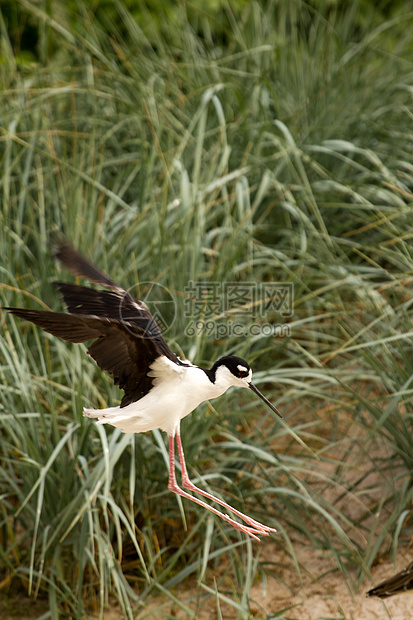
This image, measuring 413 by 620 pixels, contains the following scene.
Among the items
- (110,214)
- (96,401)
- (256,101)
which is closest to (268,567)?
(96,401)

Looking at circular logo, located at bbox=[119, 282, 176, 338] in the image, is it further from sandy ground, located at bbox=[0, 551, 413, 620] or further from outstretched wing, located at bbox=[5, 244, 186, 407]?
sandy ground, located at bbox=[0, 551, 413, 620]

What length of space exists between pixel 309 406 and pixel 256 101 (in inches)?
54.6

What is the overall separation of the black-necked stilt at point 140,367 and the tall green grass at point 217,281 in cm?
85

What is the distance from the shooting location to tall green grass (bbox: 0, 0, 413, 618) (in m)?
2.44

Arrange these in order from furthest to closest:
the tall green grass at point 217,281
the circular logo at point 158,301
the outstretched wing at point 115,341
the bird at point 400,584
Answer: the circular logo at point 158,301
the tall green grass at point 217,281
the bird at point 400,584
the outstretched wing at point 115,341

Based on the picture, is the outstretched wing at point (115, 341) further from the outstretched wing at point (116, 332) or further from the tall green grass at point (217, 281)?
the tall green grass at point (217, 281)

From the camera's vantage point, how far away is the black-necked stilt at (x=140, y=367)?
1.23m

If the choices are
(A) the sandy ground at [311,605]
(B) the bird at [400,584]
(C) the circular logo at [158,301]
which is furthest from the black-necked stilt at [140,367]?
(A) the sandy ground at [311,605]

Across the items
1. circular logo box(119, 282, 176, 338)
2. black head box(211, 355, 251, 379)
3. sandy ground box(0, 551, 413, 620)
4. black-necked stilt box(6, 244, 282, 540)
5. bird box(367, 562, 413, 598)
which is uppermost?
black head box(211, 355, 251, 379)

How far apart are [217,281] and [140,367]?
4.50 ft

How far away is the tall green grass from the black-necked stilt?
851 millimetres

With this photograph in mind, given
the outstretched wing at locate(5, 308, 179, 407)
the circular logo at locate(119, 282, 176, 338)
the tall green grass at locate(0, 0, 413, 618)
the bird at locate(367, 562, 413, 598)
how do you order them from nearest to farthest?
the outstretched wing at locate(5, 308, 179, 407) < the bird at locate(367, 562, 413, 598) < the tall green grass at locate(0, 0, 413, 618) < the circular logo at locate(119, 282, 176, 338)

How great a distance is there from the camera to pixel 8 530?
8.54 feet

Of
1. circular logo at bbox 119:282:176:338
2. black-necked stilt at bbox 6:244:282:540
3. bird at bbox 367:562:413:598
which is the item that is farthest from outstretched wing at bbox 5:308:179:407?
bird at bbox 367:562:413:598
